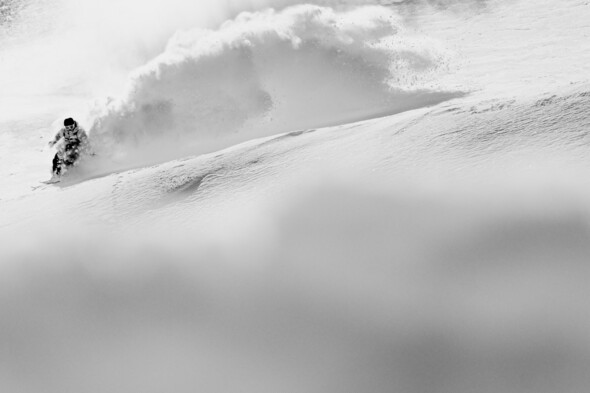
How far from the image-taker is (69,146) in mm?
16328

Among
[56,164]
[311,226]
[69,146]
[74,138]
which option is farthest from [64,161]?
[311,226]

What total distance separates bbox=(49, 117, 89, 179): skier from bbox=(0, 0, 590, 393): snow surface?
322mm

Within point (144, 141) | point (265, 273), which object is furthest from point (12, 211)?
point (265, 273)

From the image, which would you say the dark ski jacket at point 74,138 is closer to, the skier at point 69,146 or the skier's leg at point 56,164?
the skier at point 69,146

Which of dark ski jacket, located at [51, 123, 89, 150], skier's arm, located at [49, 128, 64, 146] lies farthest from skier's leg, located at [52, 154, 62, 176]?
skier's arm, located at [49, 128, 64, 146]

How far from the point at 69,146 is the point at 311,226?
7.78 m

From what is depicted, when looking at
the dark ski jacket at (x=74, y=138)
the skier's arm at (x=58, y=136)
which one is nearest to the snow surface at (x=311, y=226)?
the dark ski jacket at (x=74, y=138)

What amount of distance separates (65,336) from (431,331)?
484 centimetres

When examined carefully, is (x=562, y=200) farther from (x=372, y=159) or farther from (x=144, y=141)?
(x=144, y=141)

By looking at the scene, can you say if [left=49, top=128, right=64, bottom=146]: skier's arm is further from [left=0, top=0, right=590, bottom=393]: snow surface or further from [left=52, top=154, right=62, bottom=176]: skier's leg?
[left=52, top=154, right=62, bottom=176]: skier's leg

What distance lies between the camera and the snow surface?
8320 millimetres

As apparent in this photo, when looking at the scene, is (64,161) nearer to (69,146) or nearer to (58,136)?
(69,146)

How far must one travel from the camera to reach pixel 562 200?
31.7ft

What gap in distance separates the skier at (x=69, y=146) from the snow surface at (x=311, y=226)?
1.06 feet
